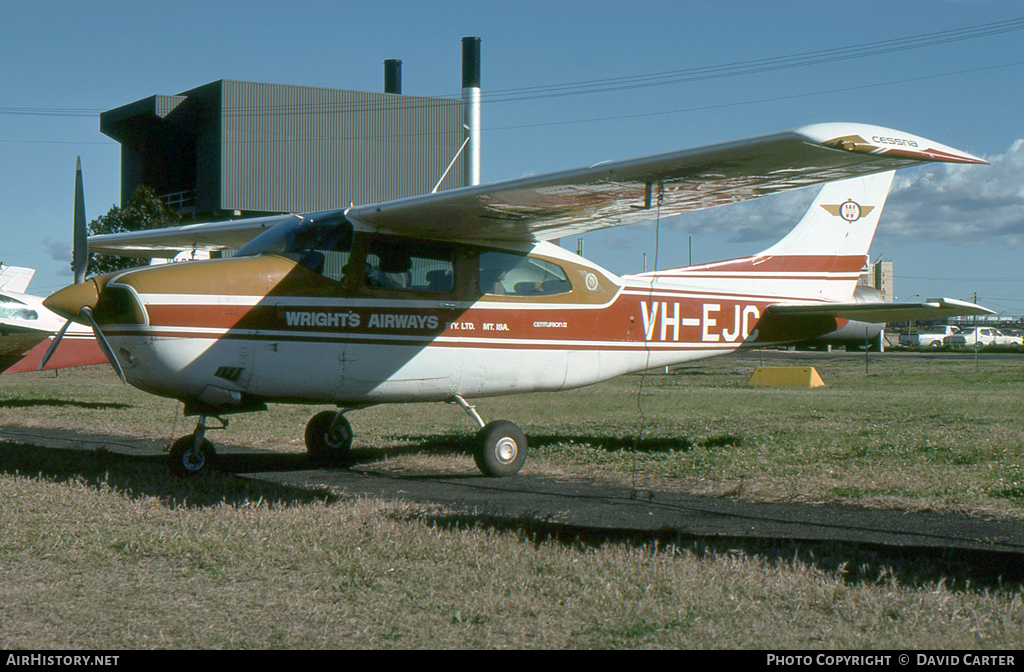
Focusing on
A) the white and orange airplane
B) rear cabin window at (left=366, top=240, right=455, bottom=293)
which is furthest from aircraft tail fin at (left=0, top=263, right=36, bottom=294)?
rear cabin window at (left=366, top=240, right=455, bottom=293)

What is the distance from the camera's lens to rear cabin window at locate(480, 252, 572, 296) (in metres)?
8.73

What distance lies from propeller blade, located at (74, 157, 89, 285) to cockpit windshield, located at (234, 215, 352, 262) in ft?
4.18

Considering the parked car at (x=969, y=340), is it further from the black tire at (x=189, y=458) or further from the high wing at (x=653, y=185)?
the black tire at (x=189, y=458)

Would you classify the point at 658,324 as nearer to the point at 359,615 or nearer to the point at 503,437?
the point at 503,437

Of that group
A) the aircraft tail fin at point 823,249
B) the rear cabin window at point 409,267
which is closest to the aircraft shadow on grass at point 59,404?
the rear cabin window at point 409,267

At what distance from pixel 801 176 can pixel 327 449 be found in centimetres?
572

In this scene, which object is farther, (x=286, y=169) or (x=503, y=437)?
(x=286, y=169)

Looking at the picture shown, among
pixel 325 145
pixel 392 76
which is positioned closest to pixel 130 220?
pixel 325 145

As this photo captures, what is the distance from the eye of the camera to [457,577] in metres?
4.31

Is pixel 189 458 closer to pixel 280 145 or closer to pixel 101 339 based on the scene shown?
pixel 101 339

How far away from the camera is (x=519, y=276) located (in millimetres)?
8969

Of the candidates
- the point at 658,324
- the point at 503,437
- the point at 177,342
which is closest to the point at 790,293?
the point at 658,324

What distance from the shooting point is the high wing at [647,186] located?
5.30m

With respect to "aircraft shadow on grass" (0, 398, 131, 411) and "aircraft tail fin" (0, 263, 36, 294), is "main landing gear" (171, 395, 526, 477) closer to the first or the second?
"aircraft shadow on grass" (0, 398, 131, 411)
